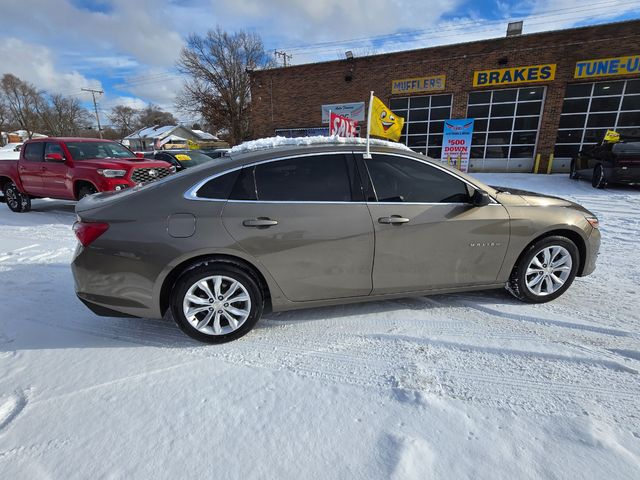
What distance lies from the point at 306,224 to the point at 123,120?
100268 millimetres

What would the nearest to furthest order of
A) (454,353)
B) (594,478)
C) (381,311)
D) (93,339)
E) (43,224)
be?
(594,478), (454,353), (93,339), (381,311), (43,224)

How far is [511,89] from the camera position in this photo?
55.5ft

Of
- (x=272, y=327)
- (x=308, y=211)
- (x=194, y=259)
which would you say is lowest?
(x=272, y=327)

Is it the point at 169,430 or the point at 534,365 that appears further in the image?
the point at 534,365

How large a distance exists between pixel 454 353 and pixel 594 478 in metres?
1.09

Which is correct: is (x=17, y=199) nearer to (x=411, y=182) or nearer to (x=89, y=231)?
(x=89, y=231)

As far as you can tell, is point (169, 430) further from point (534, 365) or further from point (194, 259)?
point (534, 365)

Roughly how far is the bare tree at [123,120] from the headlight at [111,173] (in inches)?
3630

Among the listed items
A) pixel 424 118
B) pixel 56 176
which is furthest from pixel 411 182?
pixel 424 118

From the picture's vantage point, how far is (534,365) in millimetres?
2512

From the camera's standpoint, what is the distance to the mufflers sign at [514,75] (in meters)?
16.0

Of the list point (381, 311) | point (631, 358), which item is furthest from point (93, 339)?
point (631, 358)

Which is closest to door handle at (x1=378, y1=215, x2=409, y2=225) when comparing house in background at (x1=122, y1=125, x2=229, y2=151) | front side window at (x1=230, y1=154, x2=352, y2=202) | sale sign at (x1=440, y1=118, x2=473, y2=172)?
front side window at (x1=230, y1=154, x2=352, y2=202)

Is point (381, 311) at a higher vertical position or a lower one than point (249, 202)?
lower
